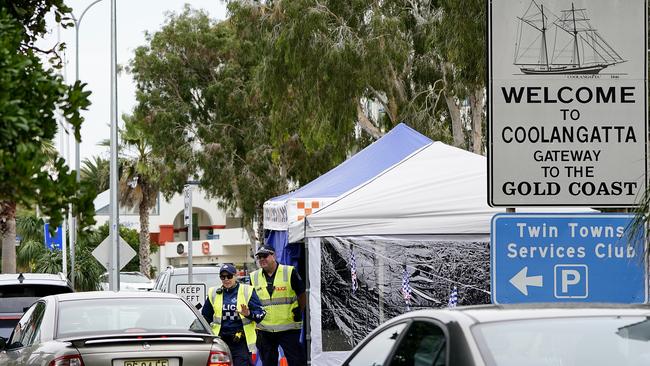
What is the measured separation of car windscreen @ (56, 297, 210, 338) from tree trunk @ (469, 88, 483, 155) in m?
20.0

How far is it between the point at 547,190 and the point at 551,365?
3.00 m

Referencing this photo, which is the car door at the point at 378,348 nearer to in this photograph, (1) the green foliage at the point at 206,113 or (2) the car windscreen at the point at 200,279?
(2) the car windscreen at the point at 200,279

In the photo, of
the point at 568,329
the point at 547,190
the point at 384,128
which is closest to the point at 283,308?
the point at 547,190

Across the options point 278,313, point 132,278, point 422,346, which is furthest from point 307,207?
point 132,278

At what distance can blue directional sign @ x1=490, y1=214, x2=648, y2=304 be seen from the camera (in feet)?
27.4

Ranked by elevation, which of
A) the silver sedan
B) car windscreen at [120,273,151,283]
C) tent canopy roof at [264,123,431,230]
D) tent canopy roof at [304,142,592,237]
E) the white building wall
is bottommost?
car windscreen at [120,273,151,283]

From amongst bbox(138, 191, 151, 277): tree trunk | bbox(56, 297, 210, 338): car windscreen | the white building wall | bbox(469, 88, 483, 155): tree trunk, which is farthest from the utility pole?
the white building wall

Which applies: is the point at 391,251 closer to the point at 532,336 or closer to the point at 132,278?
the point at 532,336

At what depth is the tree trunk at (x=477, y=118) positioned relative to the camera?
3169cm

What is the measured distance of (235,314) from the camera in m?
14.1

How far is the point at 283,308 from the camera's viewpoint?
1441 centimetres

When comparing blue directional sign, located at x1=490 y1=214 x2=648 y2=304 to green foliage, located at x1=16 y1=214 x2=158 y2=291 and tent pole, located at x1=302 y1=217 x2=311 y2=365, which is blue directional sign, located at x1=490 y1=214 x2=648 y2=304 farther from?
tent pole, located at x1=302 y1=217 x2=311 y2=365

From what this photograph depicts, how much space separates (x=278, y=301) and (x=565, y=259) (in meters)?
6.44

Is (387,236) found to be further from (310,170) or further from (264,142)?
(264,142)
